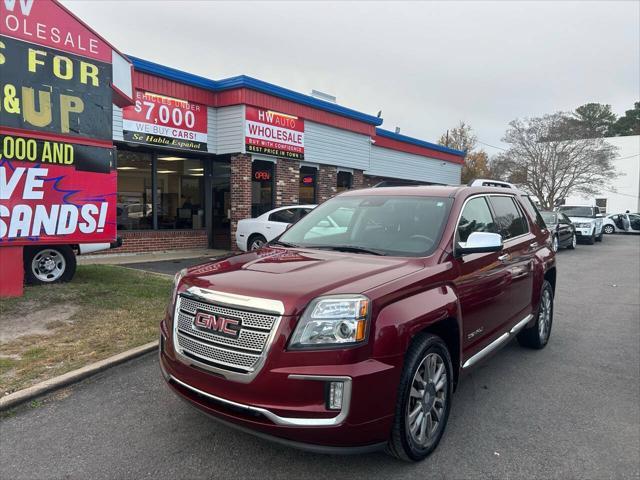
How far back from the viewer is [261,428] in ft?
8.43

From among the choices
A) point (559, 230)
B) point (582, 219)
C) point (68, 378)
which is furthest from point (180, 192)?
point (582, 219)

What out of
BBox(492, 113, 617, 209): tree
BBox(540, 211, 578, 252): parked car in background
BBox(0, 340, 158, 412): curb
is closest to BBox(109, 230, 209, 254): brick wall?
BBox(0, 340, 158, 412): curb

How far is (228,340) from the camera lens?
2707 millimetres

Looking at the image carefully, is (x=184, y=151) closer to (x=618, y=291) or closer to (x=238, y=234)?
(x=238, y=234)

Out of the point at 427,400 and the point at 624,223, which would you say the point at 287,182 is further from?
the point at 624,223

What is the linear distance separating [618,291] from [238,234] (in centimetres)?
905

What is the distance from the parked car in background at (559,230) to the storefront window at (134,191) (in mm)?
12810

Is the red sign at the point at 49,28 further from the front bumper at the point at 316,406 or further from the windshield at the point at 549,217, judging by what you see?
the windshield at the point at 549,217

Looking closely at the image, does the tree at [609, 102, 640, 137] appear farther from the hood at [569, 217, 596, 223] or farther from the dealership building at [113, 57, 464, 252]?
the dealership building at [113, 57, 464, 252]

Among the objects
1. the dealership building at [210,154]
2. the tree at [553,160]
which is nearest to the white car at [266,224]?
the dealership building at [210,154]

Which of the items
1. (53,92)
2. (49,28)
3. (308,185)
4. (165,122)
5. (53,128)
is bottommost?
(308,185)

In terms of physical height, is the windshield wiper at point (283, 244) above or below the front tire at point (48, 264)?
above

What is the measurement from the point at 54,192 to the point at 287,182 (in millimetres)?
8816

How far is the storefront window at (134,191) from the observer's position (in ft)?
41.9
